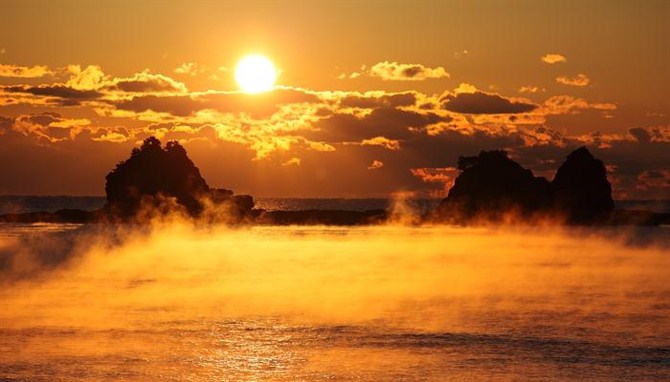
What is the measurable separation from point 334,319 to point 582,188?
153174 millimetres

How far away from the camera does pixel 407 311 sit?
148 feet

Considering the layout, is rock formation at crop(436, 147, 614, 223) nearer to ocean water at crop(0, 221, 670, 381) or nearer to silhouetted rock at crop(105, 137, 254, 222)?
silhouetted rock at crop(105, 137, 254, 222)

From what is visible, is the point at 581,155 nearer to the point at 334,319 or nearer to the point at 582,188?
the point at 582,188

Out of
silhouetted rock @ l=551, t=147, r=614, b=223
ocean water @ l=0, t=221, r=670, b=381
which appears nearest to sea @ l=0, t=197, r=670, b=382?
ocean water @ l=0, t=221, r=670, b=381

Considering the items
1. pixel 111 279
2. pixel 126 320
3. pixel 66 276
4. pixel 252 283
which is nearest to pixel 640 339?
pixel 126 320

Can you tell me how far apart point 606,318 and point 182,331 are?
17.6 meters

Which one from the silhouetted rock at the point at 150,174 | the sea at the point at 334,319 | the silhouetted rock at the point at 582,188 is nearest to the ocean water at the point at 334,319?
the sea at the point at 334,319

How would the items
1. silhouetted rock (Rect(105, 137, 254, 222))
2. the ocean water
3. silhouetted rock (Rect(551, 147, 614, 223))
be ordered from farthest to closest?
silhouetted rock (Rect(105, 137, 254, 222))
silhouetted rock (Rect(551, 147, 614, 223))
the ocean water

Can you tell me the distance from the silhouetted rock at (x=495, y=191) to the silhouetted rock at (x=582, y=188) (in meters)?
4.33

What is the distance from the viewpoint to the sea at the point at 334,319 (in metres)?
29.7

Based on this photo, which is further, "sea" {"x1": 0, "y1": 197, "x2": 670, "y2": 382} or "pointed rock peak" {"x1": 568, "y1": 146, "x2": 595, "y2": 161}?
"pointed rock peak" {"x1": 568, "y1": 146, "x2": 595, "y2": 161}

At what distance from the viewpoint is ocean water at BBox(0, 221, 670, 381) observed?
2969 cm

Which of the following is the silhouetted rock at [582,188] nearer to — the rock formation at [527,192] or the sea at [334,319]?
the rock formation at [527,192]

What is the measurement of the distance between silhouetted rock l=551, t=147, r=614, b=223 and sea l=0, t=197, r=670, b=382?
103 metres
